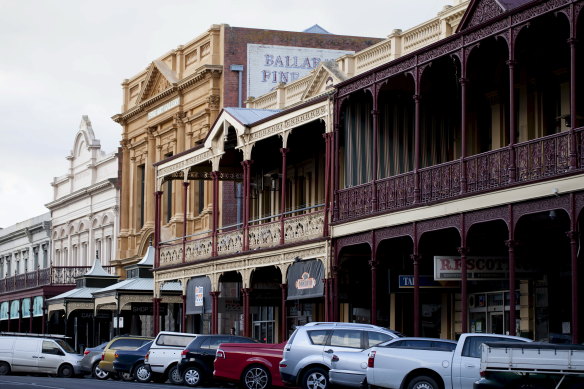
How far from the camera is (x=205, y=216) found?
45.8 m

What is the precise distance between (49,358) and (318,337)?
16444mm

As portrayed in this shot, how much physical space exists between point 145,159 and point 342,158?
2042 centimetres

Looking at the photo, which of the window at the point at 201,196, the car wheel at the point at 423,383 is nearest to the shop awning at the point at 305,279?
the car wheel at the point at 423,383

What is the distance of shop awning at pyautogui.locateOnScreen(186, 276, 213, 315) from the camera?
36094mm

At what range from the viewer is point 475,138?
29.0 metres

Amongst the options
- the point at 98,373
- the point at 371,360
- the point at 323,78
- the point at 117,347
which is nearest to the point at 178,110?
the point at 323,78

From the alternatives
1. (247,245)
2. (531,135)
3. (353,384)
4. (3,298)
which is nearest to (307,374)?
(353,384)

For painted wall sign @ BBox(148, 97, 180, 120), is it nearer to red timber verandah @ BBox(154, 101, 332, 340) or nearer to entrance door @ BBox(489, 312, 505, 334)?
red timber verandah @ BBox(154, 101, 332, 340)

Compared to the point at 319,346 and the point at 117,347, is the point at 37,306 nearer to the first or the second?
the point at 117,347

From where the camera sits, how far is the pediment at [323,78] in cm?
3592

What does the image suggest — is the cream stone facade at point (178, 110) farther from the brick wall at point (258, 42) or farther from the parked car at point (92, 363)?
the parked car at point (92, 363)

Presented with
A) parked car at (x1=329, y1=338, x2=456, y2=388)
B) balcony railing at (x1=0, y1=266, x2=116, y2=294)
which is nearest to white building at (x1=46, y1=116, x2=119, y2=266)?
balcony railing at (x1=0, y1=266, x2=116, y2=294)

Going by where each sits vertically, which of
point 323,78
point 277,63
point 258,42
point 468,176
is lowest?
point 468,176

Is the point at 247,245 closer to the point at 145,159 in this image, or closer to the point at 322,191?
the point at 322,191
